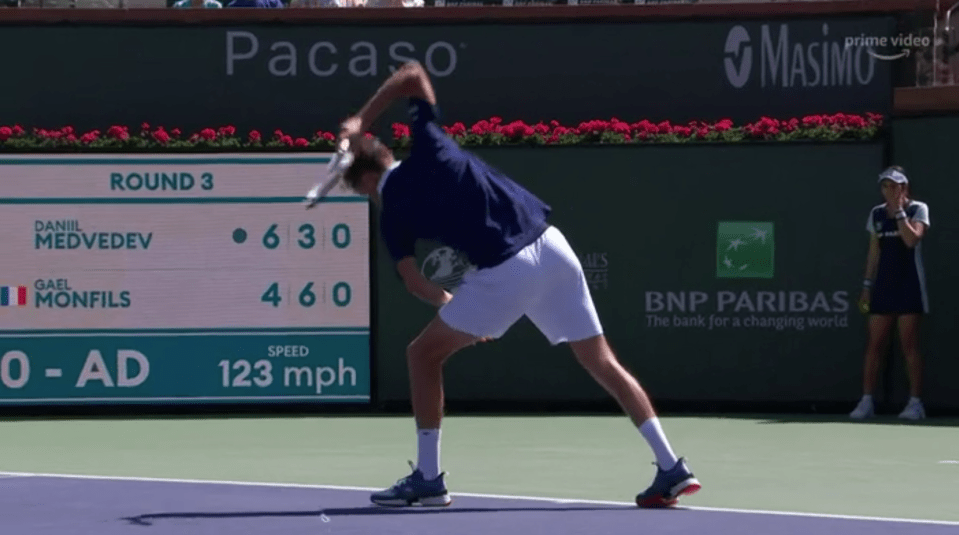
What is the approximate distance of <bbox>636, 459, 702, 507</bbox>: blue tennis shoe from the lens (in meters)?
7.55

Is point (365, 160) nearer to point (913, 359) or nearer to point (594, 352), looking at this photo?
point (594, 352)

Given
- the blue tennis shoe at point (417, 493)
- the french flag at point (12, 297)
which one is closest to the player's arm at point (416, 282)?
the blue tennis shoe at point (417, 493)

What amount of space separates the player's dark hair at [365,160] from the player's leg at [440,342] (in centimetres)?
60

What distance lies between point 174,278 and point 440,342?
6200 millimetres

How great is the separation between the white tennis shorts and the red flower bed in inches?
235

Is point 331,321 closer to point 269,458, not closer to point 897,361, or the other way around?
point 269,458

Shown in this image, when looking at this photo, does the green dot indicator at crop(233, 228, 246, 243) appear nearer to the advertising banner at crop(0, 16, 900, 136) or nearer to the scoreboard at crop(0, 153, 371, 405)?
the scoreboard at crop(0, 153, 371, 405)

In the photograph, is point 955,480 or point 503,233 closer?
point 503,233

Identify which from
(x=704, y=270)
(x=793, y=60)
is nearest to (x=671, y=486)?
(x=704, y=270)

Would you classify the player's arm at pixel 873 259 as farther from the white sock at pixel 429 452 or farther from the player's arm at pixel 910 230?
the white sock at pixel 429 452

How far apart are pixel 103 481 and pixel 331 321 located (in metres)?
4.63

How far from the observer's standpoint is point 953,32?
14.2 meters

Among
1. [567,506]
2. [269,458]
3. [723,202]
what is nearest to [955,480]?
[567,506]

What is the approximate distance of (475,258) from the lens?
7613mm
